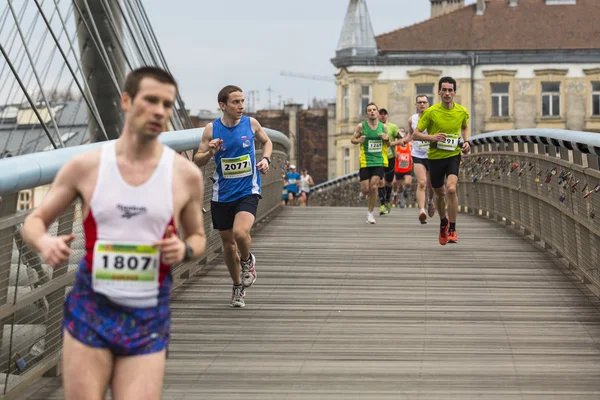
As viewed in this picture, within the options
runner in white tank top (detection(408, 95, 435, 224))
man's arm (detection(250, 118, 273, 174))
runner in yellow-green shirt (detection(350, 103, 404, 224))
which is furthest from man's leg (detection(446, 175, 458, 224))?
runner in yellow-green shirt (detection(350, 103, 404, 224))

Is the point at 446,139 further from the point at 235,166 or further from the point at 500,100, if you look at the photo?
the point at 500,100

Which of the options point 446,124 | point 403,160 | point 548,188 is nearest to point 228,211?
point 446,124

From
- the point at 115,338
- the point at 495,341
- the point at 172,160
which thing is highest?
the point at 172,160

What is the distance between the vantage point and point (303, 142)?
92.7 metres

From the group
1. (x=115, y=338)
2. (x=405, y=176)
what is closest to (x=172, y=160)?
(x=115, y=338)

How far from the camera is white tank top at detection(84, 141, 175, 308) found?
534cm

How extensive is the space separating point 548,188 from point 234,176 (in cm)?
426

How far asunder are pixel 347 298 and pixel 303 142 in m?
81.3

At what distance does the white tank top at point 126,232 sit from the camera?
5336 millimetres

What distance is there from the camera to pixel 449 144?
15180 mm

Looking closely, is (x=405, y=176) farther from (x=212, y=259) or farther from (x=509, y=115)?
(x=509, y=115)

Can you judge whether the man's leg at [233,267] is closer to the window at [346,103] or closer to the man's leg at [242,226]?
the man's leg at [242,226]

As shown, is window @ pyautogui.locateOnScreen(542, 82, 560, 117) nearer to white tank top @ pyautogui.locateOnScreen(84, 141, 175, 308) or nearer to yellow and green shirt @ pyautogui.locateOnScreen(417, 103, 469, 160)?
yellow and green shirt @ pyautogui.locateOnScreen(417, 103, 469, 160)

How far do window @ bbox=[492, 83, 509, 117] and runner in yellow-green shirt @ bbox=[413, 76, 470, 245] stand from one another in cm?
5796
